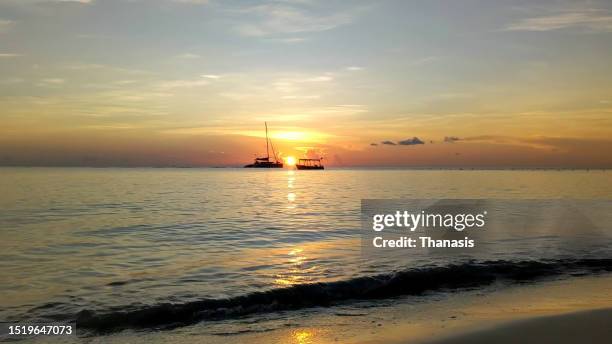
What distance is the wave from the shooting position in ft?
39.4

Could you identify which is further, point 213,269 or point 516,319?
point 213,269

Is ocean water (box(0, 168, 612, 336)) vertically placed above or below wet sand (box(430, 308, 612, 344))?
below

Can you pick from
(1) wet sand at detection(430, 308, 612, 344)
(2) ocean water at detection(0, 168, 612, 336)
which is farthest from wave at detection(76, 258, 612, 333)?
(1) wet sand at detection(430, 308, 612, 344)

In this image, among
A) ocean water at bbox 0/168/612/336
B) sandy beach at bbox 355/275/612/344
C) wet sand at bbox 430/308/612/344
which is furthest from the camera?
ocean water at bbox 0/168/612/336

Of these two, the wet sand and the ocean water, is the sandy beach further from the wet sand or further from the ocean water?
the ocean water

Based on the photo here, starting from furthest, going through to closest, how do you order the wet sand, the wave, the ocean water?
1. the ocean water
2. the wave
3. the wet sand

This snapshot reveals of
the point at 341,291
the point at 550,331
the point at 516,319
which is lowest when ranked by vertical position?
the point at 341,291

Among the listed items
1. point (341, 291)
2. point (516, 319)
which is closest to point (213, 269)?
point (341, 291)

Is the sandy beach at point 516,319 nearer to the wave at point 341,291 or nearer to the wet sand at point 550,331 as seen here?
the wet sand at point 550,331

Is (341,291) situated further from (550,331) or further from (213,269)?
(550,331)

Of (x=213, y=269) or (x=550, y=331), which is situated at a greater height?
(x=550, y=331)

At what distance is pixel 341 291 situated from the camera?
14961 mm

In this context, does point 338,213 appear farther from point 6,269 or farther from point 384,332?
point 384,332

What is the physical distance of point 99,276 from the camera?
16984 mm
